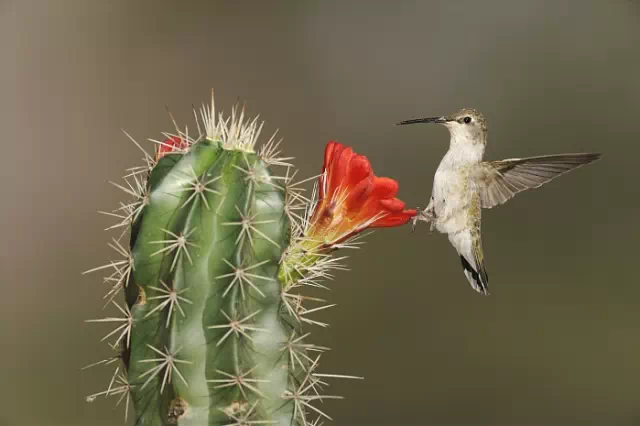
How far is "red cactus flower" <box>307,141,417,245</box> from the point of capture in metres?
1.72

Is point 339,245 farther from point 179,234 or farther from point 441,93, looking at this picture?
point 441,93

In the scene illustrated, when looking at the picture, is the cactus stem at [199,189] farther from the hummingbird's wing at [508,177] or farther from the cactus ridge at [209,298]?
the hummingbird's wing at [508,177]

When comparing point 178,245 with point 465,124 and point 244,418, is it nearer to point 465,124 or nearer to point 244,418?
point 244,418

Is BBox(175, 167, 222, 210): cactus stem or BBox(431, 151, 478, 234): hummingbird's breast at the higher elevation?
BBox(431, 151, 478, 234): hummingbird's breast

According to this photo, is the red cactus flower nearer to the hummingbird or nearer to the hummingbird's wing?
the hummingbird

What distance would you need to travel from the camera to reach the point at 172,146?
1603 millimetres

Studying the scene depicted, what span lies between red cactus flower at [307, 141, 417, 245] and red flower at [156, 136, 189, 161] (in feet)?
1.13

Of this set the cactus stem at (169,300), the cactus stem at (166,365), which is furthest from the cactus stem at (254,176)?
the cactus stem at (166,365)

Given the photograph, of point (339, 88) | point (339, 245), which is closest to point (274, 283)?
point (339, 245)

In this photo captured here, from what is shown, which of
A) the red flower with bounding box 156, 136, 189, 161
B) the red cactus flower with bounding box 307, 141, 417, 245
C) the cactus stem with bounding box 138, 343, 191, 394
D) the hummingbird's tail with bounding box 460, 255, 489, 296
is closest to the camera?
the cactus stem with bounding box 138, 343, 191, 394

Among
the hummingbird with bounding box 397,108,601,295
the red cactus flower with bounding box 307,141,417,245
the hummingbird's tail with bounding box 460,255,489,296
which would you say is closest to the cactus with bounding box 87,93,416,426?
the red cactus flower with bounding box 307,141,417,245

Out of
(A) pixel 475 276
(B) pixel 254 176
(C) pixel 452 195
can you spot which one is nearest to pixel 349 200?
(B) pixel 254 176

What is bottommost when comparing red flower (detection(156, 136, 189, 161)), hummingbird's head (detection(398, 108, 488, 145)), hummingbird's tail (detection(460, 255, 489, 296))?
hummingbird's tail (detection(460, 255, 489, 296))

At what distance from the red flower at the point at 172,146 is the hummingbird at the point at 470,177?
37.0 inches
